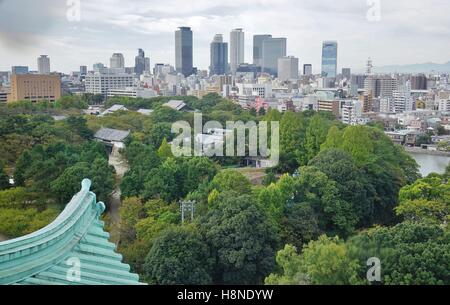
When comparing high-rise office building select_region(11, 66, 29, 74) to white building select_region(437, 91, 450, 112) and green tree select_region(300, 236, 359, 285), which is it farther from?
white building select_region(437, 91, 450, 112)

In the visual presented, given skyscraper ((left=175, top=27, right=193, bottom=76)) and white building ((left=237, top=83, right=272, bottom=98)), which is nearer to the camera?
skyscraper ((left=175, top=27, right=193, bottom=76))

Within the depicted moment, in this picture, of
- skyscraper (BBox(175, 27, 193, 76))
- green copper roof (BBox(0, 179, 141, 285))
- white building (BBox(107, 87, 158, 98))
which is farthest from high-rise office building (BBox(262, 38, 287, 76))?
green copper roof (BBox(0, 179, 141, 285))

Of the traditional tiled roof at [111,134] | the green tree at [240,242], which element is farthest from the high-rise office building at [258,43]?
the green tree at [240,242]

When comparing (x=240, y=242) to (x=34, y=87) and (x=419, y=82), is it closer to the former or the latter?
(x=34, y=87)

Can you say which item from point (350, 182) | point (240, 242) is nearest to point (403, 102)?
point (350, 182)

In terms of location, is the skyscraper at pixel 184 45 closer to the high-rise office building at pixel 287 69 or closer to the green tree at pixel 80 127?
the green tree at pixel 80 127
